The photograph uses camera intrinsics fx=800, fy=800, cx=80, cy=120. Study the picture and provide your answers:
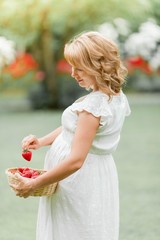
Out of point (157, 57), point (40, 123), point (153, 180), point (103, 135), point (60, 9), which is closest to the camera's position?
point (103, 135)

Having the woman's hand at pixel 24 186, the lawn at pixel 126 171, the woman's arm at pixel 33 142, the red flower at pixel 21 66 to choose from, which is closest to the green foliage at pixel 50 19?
the red flower at pixel 21 66

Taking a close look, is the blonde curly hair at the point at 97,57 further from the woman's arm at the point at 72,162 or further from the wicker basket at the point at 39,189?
the wicker basket at the point at 39,189

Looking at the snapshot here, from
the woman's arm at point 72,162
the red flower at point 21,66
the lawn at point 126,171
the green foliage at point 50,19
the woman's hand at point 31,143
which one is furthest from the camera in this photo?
the red flower at point 21,66

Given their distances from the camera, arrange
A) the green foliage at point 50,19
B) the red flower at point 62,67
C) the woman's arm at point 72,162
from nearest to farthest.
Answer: the woman's arm at point 72,162, the green foliage at point 50,19, the red flower at point 62,67

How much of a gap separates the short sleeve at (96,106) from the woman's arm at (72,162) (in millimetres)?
51

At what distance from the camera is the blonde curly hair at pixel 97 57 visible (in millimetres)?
2760

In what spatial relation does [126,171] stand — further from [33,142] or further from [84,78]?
[84,78]

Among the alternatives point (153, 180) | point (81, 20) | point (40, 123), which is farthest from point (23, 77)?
point (153, 180)

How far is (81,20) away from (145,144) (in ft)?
16.2

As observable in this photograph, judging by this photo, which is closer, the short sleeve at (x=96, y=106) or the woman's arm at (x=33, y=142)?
the short sleeve at (x=96, y=106)

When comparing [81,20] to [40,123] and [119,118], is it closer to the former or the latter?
[40,123]

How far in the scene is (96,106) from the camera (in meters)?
2.77

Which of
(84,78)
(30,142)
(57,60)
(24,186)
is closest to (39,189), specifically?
(24,186)

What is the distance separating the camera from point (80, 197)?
2.88 metres
